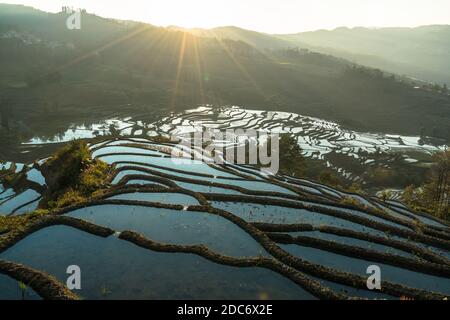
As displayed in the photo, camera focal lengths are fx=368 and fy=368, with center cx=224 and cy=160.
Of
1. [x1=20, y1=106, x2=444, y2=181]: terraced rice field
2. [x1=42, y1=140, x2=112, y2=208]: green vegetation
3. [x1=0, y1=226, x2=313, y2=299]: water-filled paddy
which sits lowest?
[x1=20, y1=106, x2=444, y2=181]: terraced rice field

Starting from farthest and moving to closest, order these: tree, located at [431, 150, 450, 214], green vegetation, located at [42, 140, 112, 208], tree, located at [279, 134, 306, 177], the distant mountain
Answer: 1. the distant mountain
2. tree, located at [279, 134, 306, 177]
3. tree, located at [431, 150, 450, 214]
4. green vegetation, located at [42, 140, 112, 208]

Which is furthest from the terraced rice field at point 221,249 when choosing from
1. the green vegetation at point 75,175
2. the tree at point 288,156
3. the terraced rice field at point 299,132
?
the terraced rice field at point 299,132

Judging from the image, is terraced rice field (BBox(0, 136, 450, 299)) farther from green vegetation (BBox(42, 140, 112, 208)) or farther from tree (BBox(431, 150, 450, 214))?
tree (BBox(431, 150, 450, 214))

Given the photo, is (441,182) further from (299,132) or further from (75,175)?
(299,132)

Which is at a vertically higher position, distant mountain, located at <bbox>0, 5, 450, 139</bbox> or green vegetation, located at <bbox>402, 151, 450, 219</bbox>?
distant mountain, located at <bbox>0, 5, 450, 139</bbox>

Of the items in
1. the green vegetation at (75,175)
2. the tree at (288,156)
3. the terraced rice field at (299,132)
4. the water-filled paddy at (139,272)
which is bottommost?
the terraced rice field at (299,132)

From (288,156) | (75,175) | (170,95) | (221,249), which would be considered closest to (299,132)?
(170,95)

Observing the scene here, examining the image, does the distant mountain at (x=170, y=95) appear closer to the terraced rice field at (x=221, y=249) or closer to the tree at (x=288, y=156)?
the tree at (x=288, y=156)

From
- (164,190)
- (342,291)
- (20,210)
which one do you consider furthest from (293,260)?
(20,210)

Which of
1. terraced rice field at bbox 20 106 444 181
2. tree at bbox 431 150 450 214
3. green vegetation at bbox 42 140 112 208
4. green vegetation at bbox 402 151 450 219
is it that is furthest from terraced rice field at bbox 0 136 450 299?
terraced rice field at bbox 20 106 444 181
